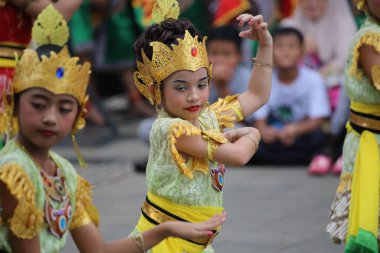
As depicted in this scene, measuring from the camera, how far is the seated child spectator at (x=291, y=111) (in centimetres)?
862

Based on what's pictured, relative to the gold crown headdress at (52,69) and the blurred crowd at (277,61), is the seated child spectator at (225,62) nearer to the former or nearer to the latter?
the blurred crowd at (277,61)

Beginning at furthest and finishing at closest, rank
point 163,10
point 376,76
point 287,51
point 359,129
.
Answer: point 287,51 < point 359,129 < point 376,76 < point 163,10

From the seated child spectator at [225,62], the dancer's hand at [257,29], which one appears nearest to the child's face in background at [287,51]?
the seated child spectator at [225,62]

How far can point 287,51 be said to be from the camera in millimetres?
8789

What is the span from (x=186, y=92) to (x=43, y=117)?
0.77 metres

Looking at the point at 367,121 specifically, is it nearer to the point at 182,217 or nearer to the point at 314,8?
the point at 182,217

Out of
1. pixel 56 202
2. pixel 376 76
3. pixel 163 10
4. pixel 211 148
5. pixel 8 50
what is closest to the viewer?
pixel 56 202

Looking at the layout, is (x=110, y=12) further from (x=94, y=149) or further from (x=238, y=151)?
(x=238, y=151)

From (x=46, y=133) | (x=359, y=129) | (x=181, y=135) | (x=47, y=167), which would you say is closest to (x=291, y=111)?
(x=359, y=129)

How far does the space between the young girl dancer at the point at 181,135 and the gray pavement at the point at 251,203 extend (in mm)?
1725

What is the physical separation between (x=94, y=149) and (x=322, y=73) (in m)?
2.11

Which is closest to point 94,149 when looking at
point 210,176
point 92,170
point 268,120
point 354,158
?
point 92,170

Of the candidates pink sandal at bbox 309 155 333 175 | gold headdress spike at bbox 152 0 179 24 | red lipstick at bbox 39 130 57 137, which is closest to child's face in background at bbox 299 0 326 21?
pink sandal at bbox 309 155 333 175

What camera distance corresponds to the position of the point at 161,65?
438 cm
